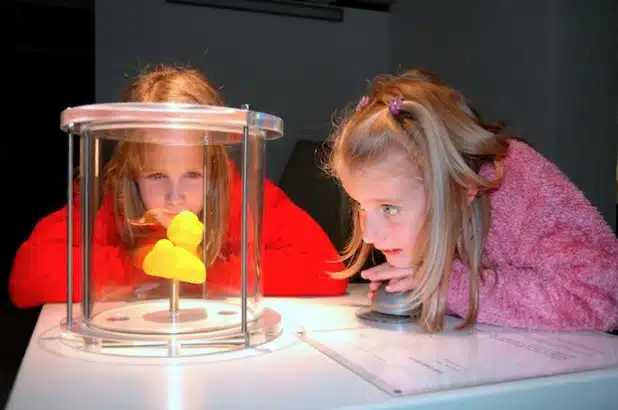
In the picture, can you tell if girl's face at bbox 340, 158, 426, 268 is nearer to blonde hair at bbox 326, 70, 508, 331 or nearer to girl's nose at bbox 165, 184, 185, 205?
blonde hair at bbox 326, 70, 508, 331

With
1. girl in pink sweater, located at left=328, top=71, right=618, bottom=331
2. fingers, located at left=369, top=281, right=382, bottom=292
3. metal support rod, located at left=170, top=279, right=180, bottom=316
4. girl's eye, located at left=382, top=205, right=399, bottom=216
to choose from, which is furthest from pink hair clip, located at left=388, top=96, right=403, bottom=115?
metal support rod, located at left=170, top=279, right=180, bottom=316

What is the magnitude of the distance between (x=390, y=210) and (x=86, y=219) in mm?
351

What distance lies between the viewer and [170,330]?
2.01 feet

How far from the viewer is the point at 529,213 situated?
2.44ft

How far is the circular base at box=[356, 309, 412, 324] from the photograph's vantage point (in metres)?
0.71

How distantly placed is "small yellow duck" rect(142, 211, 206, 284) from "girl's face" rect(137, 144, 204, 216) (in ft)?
0.07

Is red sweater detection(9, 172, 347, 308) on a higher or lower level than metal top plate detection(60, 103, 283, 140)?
lower

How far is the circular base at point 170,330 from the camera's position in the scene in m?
0.57

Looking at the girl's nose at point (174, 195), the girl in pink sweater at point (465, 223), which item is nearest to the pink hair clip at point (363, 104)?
→ the girl in pink sweater at point (465, 223)

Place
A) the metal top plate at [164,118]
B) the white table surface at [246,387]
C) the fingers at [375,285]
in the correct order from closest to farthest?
the white table surface at [246,387]
the metal top plate at [164,118]
the fingers at [375,285]

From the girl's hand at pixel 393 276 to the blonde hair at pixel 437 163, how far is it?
13mm

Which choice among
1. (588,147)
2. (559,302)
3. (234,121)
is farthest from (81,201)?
(588,147)

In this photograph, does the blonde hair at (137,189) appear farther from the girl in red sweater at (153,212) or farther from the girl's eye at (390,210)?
the girl's eye at (390,210)

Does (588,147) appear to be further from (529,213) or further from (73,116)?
(73,116)
